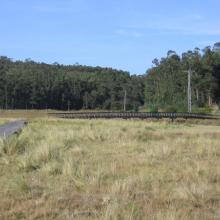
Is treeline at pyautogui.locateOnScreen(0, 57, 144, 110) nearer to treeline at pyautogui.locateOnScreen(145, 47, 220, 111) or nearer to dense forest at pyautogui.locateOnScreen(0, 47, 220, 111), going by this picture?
dense forest at pyautogui.locateOnScreen(0, 47, 220, 111)

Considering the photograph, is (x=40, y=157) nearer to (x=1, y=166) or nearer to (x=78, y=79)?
(x=1, y=166)

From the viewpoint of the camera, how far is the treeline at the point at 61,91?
17188cm

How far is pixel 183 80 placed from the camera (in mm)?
142375

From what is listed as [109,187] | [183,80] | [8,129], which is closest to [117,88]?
[183,80]

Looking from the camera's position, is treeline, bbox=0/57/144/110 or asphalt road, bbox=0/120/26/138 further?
treeline, bbox=0/57/144/110

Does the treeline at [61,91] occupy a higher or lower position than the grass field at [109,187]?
higher

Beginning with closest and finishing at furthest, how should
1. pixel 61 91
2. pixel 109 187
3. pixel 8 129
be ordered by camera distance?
1. pixel 109 187
2. pixel 8 129
3. pixel 61 91

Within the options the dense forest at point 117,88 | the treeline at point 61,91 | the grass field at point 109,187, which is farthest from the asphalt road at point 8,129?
the treeline at point 61,91

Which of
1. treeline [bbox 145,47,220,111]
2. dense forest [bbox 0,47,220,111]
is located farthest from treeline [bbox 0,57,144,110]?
treeline [bbox 145,47,220,111]

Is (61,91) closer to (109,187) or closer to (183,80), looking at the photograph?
(183,80)

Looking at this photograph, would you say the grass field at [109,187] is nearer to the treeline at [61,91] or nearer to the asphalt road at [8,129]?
the asphalt road at [8,129]

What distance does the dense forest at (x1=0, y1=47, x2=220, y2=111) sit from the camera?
136 meters

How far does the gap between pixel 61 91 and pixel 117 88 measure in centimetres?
2027

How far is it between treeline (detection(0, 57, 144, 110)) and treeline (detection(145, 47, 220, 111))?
13626 mm
